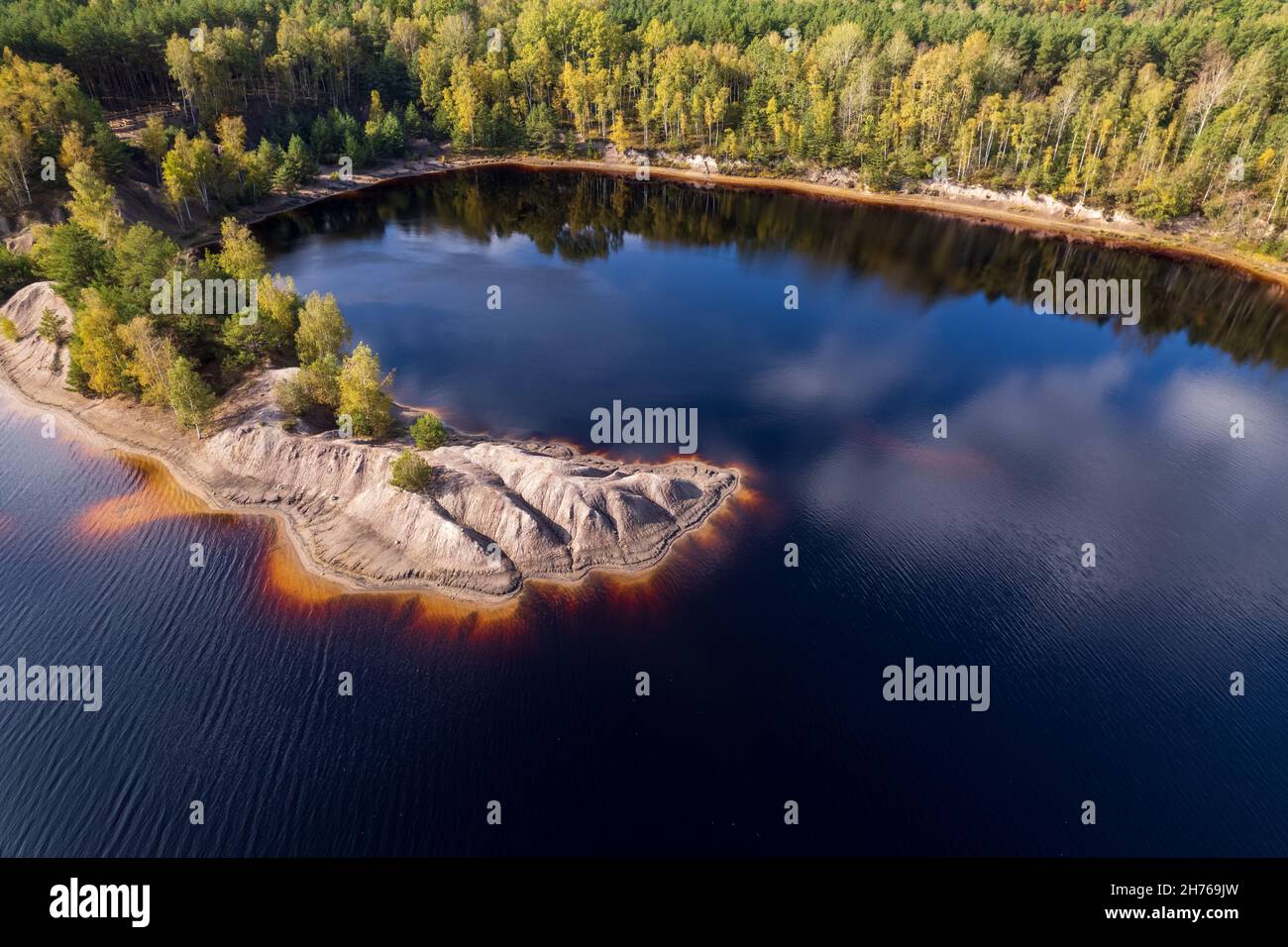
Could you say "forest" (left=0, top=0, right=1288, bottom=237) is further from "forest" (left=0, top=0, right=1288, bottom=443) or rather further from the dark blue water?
the dark blue water

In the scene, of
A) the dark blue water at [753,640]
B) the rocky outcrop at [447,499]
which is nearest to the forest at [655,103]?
the rocky outcrop at [447,499]

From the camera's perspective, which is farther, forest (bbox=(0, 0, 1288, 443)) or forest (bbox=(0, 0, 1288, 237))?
forest (bbox=(0, 0, 1288, 237))

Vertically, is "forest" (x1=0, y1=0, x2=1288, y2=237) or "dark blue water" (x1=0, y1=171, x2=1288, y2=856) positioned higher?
"forest" (x1=0, y1=0, x2=1288, y2=237)

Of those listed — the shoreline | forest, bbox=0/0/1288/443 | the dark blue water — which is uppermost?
forest, bbox=0/0/1288/443

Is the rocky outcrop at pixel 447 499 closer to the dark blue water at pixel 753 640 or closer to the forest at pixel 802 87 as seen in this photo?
the dark blue water at pixel 753 640

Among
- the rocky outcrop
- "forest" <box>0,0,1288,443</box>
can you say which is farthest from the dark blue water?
"forest" <box>0,0,1288,443</box>

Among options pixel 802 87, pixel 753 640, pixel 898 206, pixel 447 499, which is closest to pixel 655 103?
pixel 802 87
